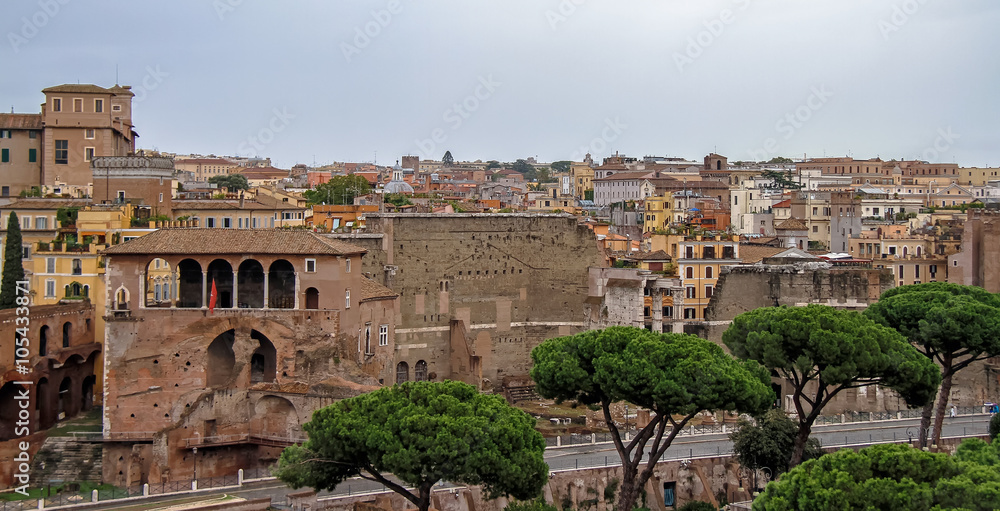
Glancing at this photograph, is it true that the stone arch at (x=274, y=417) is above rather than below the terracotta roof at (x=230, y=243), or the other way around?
below

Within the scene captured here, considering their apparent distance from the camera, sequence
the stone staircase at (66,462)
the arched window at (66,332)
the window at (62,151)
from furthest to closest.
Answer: the window at (62,151) → the arched window at (66,332) → the stone staircase at (66,462)

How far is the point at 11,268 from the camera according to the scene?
54.1 m

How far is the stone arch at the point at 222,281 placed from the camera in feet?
172

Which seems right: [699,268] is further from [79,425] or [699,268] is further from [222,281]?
[79,425]

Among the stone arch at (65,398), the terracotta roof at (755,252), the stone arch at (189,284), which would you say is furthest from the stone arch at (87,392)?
the terracotta roof at (755,252)

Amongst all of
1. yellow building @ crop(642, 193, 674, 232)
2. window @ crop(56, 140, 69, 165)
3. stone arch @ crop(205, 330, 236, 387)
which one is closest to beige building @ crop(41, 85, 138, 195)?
window @ crop(56, 140, 69, 165)

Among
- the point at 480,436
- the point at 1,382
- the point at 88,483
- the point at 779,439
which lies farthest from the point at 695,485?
the point at 1,382

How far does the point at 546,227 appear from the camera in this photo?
63.6m

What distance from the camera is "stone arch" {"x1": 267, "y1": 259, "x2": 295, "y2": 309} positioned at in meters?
51.9

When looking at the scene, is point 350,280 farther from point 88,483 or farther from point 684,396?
point 684,396

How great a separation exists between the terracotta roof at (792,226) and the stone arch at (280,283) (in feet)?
133

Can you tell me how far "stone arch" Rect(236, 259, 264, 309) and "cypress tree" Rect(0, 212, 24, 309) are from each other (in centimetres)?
899

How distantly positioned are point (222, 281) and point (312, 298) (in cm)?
411

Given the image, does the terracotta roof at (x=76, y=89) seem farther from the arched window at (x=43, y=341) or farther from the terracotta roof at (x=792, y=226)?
the terracotta roof at (x=792, y=226)
